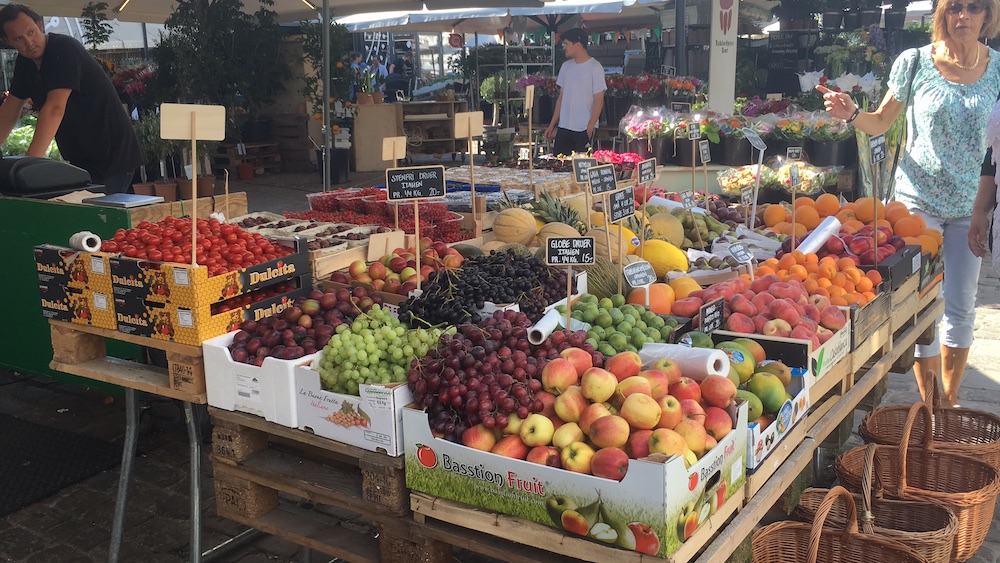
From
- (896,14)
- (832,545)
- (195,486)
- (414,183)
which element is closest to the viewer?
(832,545)

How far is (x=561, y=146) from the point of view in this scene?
27.9ft

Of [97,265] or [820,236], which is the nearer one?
[97,265]

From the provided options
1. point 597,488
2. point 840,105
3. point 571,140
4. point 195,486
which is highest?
point 840,105

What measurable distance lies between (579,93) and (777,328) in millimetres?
5776

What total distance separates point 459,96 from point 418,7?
657cm

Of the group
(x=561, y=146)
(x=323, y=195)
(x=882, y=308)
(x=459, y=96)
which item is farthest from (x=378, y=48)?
(x=882, y=308)

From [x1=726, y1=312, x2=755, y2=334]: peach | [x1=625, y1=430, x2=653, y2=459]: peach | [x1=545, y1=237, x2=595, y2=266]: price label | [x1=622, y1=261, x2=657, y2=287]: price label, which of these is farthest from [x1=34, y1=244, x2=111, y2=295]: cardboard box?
[x1=726, y1=312, x2=755, y2=334]: peach

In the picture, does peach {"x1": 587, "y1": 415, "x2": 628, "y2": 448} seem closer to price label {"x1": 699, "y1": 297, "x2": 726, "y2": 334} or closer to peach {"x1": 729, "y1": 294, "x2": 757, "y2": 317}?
price label {"x1": 699, "y1": 297, "x2": 726, "y2": 334}

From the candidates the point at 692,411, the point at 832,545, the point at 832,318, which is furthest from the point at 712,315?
the point at 832,545

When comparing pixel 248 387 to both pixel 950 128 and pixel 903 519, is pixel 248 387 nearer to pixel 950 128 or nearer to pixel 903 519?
pixel 903 519

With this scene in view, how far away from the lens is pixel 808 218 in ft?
14.2

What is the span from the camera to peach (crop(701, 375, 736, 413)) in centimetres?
218

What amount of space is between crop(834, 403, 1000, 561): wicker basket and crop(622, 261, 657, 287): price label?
1.01 metres

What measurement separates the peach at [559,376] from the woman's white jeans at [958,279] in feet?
8.38
